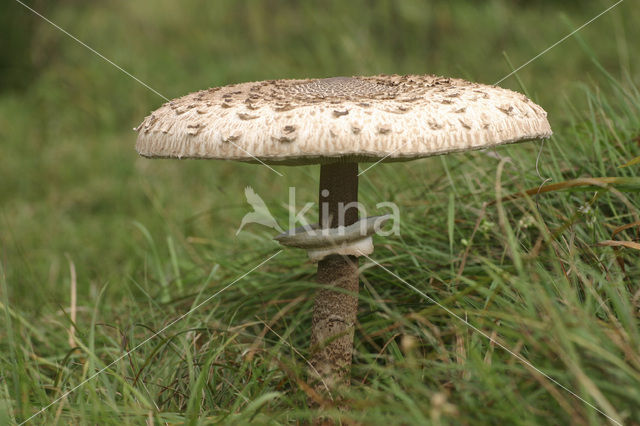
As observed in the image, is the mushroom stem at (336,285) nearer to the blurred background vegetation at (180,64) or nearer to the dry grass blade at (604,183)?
the dry grass blade at (604,183)

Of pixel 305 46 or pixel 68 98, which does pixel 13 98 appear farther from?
pixel 305 46

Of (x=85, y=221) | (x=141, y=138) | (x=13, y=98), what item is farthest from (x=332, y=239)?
(x=13, y=98)

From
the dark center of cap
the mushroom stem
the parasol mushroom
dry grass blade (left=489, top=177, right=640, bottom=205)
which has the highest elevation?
the dark center of cap

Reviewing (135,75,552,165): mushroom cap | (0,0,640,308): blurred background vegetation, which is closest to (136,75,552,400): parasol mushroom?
(135,75,552,165): mushroom cap

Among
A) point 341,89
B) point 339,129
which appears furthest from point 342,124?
point 341,89

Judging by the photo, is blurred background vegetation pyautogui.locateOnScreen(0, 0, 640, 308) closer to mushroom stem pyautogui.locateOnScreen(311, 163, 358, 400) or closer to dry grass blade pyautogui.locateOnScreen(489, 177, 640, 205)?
mushroom stem pyautogui.locateOnScreen(311, 163, 358, 400)

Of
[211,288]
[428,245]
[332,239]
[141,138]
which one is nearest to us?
[141,138]

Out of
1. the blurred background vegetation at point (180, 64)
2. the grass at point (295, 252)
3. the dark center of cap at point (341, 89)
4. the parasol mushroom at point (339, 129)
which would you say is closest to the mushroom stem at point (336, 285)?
the parasol mushroom at point (339, 129)

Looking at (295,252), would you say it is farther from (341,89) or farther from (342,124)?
(342,124)
